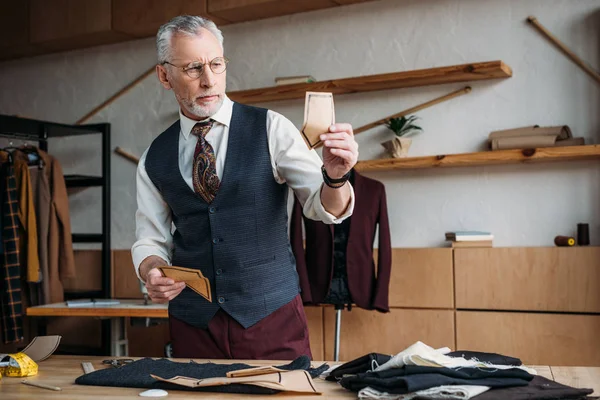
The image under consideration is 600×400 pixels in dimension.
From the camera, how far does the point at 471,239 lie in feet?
13.4

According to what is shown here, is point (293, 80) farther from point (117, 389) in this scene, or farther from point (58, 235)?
point (117, 389)

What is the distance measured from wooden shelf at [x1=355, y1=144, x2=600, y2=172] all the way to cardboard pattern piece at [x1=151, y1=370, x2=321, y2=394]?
2.70 m

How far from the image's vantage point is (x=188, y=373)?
161cm

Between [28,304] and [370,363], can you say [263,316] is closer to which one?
[370,363]

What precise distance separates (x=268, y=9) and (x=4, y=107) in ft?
9.22

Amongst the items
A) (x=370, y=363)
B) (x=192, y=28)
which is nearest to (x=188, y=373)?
(x=370, y=363)

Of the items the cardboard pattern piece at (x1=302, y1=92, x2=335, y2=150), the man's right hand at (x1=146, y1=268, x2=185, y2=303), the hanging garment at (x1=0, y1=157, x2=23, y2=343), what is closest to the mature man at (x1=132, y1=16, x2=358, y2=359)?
the man's right hand at (x1=146, y1=268, x2=185, y2=303)

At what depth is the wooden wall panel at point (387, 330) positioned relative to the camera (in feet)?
13.6

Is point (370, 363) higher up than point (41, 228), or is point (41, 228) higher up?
point (41, 228)

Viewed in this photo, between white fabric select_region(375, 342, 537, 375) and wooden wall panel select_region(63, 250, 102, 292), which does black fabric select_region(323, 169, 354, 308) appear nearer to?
wooden wall panel select_region(63, 250, 102, 292)

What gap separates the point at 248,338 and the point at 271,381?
0.57m

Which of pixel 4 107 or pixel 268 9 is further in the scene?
pixel 4 107

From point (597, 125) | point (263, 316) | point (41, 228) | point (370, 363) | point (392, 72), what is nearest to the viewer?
point (370, 363)

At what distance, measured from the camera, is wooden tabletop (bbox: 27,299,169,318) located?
413 centimetres
